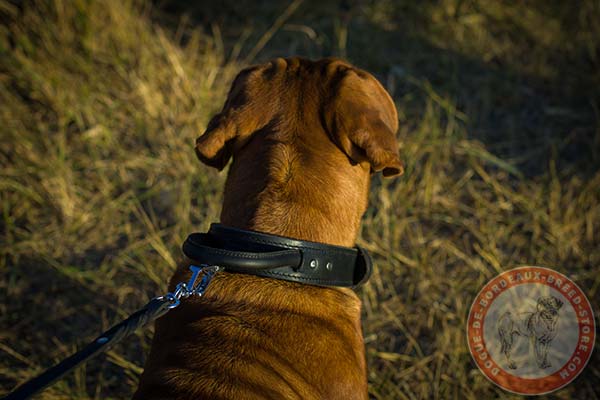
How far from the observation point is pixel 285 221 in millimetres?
1860

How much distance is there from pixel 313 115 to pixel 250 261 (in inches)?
26.6

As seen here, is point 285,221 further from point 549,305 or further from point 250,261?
point 549,305

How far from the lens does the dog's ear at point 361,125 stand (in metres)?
1.91

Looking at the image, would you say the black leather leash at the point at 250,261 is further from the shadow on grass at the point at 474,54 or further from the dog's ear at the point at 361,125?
the shadow on grass at the point at 474,54

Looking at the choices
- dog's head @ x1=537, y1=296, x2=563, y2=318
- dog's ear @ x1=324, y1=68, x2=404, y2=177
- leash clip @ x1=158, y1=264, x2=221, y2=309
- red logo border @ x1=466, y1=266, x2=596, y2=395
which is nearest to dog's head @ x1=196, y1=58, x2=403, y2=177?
dog's ear @ x1=324, y1=68, x2=404, y2=177

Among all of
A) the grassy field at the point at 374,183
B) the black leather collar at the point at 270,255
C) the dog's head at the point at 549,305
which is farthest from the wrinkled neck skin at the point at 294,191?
the dog's head at the point at 549,305

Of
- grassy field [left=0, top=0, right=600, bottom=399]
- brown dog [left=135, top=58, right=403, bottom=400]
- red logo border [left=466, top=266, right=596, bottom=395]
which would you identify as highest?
brown dog [left=135, top=58, right=403, bottom=400]

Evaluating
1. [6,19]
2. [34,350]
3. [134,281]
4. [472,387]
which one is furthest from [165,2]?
[472,387]

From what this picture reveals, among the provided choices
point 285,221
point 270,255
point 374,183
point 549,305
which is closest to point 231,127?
point 285,221

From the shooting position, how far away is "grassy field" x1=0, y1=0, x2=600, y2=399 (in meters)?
3.03

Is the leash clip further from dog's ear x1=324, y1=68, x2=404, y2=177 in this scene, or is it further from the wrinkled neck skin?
dog's ear x1=324, y1=68, x2=404, y2=177

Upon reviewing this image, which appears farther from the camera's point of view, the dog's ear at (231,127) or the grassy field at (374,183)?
the grassy field at (374,183)

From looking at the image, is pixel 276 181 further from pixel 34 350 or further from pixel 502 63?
pixel 502 63

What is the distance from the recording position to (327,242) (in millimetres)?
1915
